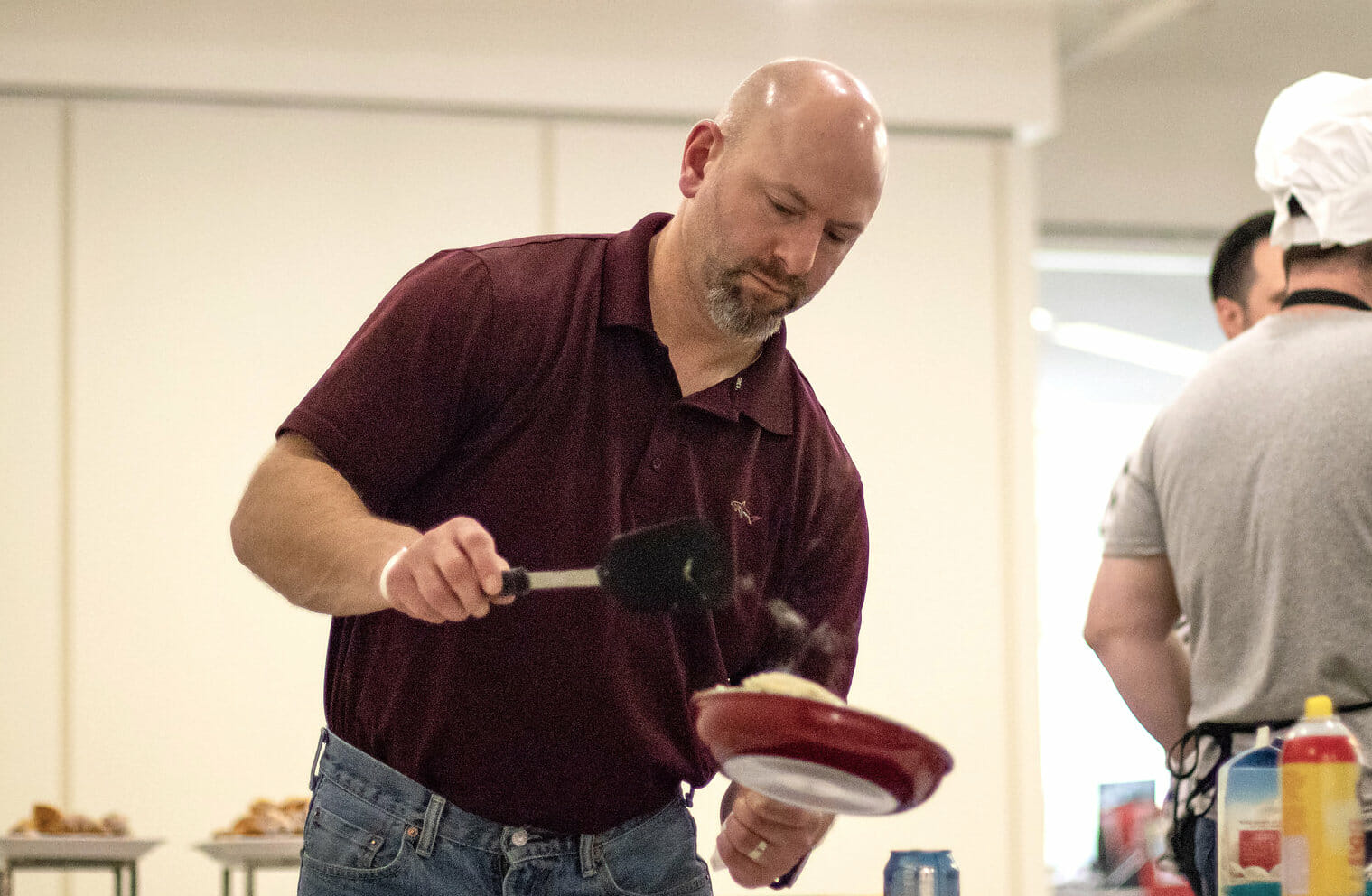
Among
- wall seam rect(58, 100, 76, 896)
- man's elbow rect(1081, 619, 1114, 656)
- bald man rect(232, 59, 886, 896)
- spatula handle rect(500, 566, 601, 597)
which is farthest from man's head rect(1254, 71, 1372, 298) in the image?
wall seam rect(58, 100, 76, 896)

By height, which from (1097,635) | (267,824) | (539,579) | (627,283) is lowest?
(267,824)

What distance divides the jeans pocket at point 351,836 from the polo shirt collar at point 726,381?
1.71ft

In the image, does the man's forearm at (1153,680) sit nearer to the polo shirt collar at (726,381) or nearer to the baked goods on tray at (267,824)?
the polo shirt collar at (726,381)

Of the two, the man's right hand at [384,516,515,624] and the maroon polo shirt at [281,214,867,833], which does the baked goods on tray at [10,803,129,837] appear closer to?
the maroon polo shirt at [281,214,867,833]

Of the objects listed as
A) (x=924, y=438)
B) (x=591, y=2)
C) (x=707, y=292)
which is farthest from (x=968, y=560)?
(x=707, y=292)

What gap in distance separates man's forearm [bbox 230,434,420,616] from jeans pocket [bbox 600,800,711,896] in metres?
0.37

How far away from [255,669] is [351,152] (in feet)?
5.23

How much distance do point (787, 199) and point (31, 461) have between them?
3475 millimetres

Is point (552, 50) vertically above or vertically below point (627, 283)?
above

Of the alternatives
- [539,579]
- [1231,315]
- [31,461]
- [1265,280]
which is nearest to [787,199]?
[539,579]

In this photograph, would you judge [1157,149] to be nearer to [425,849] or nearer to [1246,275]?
[1246,275]

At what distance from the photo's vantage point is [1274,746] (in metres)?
1.67

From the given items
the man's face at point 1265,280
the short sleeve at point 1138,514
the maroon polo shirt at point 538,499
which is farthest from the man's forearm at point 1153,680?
the man's face at point 1265,280

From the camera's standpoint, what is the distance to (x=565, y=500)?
57.7 inches
